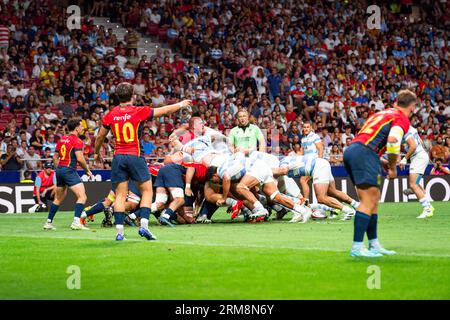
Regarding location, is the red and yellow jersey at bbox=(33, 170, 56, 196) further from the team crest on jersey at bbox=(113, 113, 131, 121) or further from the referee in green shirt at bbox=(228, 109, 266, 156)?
the team crest on jersey at bbox=(113, 113, 131, 121)

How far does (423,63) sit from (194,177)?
2205 cm

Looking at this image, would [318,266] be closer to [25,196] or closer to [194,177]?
[194,177]

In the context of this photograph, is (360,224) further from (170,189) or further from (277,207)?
(277,207)

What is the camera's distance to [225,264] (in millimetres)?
11031

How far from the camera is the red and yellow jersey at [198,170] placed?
Result: 19.1 m

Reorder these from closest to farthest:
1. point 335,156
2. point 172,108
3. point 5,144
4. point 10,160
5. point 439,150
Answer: point 172,108 → point 10,160 → point 5,144 → point 335,156 → point 439,150

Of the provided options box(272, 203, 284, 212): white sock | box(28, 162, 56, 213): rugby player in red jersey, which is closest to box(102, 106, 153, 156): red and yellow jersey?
box(272, 203, 284, 212): white sock

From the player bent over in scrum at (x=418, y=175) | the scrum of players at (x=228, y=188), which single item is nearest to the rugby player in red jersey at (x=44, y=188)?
the scrum of players at (x=228, y=188)

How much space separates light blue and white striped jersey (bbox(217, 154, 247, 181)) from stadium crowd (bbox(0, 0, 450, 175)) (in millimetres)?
8609

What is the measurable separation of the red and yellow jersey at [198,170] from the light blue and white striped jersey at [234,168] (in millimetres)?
401

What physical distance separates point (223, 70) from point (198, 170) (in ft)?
51.2

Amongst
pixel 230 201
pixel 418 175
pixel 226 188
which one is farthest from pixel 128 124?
pixel 418 175

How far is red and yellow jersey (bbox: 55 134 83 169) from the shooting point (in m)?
18.0

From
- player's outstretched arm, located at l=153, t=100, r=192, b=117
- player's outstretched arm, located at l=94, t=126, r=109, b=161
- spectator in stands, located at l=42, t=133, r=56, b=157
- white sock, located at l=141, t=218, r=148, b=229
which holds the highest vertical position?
player's outstretched arm, located at l=153, t=100, r=192, b=117
